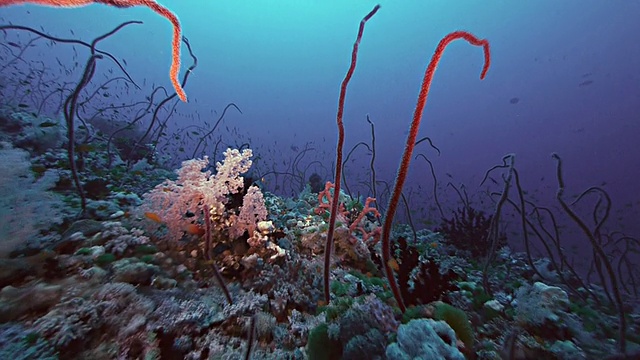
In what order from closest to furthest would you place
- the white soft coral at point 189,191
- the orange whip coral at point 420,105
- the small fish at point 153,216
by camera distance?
the orange whip coral at point 420,105 → the white soft coral at point 189,191 → the small fish at point 153,216

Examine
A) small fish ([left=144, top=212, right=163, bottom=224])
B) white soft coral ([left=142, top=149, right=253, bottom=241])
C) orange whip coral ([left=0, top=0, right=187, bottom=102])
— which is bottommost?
small fish ([left=144, top=212, right=163, bottom=224])

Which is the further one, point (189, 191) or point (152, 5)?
point (189, 191)

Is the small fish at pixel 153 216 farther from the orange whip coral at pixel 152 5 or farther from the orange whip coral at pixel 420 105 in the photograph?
the orange whip coral at pixel 420 105

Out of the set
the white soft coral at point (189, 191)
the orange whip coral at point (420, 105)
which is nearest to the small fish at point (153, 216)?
the white soft coral at point (189, 191)

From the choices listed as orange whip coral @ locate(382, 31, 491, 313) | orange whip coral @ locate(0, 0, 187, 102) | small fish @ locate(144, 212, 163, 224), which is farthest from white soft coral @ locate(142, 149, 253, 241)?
orange whip coral @ locate(382, 31, 491, 313)

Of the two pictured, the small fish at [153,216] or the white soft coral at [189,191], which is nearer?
the white soft coral at [189,191]

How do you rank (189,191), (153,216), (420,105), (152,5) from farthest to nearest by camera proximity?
1. (153,216)
2. (189,191)
3. (420,105)
4. (152,5)

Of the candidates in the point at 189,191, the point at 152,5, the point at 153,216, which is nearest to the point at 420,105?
the point at 152,5

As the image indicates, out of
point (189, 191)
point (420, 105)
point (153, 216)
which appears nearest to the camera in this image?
point (420, 105)

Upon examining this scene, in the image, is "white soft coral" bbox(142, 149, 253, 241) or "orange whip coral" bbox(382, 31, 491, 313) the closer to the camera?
"orange whip coral" bbox(382, 31, 491, 313)

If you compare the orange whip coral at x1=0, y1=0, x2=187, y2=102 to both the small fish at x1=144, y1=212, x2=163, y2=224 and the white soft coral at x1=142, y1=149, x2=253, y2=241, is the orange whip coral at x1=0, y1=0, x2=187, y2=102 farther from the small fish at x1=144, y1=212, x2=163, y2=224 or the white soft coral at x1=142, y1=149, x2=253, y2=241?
the small fish at x1=144, y1=212, x2=163, y2=224

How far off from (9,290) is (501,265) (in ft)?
33.2

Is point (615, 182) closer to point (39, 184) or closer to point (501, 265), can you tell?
point (501, 265)

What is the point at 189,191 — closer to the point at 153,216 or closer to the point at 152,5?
the point at 153,216
